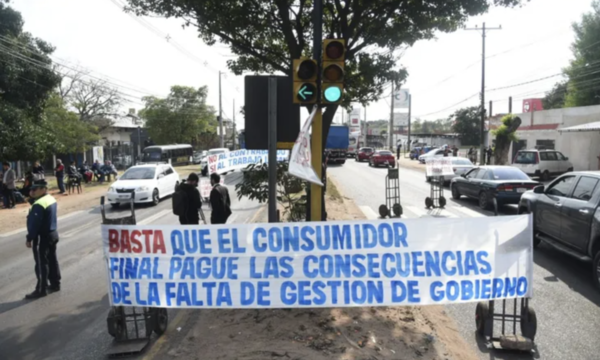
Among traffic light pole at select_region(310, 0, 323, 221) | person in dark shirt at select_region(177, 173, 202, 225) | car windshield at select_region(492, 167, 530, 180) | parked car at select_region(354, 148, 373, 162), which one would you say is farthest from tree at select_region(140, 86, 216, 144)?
traffic light pole at select_region(310, 0, 323, 221)

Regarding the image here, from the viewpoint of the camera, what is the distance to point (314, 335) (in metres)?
4.90

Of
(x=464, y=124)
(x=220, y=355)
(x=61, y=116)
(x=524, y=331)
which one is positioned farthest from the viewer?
(x=464, y=124)

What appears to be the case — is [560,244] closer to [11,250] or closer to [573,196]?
[573,196]

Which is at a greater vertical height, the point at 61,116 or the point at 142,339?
the point at 61,116

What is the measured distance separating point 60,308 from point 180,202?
7.91 ft

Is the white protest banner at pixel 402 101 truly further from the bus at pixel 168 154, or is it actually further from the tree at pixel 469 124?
the bus at pixel 168 154

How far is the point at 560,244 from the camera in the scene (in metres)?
8.06

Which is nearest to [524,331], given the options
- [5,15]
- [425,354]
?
[425,354]

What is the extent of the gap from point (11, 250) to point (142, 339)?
714 cm

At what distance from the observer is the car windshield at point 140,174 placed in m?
17.8

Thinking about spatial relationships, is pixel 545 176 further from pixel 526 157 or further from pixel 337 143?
pixel 337 143

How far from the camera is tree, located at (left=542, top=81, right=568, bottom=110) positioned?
61.2 m

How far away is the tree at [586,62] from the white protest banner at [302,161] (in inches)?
1843

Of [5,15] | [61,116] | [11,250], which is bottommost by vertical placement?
[11,250]
